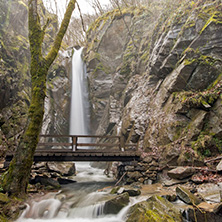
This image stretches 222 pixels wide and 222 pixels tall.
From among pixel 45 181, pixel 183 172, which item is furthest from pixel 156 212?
pixel 45 181

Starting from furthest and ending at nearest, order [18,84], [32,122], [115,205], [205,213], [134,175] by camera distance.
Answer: [18,84] → [134,175] → [32,122] → [115,205] → [205,213]

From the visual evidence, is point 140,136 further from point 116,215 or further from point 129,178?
point 116,215

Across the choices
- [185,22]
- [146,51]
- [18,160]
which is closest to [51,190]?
[18,160]

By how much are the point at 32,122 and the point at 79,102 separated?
17092 mm

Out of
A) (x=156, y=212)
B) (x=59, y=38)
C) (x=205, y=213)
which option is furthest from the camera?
(x=59, y=38)

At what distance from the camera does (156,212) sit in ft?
13.6

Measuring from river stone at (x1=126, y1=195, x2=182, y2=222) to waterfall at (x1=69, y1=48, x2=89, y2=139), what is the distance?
1771cm

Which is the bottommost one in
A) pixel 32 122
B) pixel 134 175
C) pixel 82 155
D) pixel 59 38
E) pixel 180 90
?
pixel 134 175

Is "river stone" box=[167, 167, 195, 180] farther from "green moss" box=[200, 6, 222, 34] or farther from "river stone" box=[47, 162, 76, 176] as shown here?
"green moss" box=[200, 6, 222, 34]

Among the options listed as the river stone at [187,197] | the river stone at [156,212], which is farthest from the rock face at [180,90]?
the river stone at [156,212]

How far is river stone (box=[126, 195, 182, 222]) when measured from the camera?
3.92 meters

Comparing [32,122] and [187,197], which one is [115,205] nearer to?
[187,197]

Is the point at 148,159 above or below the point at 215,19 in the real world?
below

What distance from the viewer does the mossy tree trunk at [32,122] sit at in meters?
5.85
